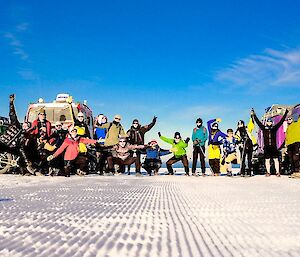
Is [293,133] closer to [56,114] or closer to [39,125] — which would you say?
[39,125]

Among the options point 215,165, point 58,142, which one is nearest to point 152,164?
point 215,165

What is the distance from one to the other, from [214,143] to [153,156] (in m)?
2.23

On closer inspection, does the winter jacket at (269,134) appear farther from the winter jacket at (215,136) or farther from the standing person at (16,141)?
the standing person at (16,141)

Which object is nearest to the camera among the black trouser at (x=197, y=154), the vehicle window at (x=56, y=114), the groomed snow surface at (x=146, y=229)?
the groomed snow surface at (x=146, y=229)

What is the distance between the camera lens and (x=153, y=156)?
46.6 ft

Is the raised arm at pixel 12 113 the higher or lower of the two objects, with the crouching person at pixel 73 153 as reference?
higher

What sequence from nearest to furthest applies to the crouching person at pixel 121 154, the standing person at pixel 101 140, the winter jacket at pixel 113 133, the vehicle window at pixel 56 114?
the crouching person at pixel 121 154
the winter jacket at pixel 113 133
the standing person at pixel 101 140
the vehicle window at pixel 56 114

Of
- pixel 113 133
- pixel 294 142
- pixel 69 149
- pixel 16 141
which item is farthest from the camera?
pixel 113 133

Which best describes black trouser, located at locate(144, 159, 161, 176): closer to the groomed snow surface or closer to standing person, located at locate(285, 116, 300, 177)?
standing person, located at locate(285, 116, 300, 177)

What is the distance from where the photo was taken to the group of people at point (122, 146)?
38.6 ft

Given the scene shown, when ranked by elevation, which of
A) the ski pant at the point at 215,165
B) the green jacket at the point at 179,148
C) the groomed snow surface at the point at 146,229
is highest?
the green jacket at the point at 179,148

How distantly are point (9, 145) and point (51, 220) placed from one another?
30.9 ft

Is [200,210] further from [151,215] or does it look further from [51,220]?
[51,220]

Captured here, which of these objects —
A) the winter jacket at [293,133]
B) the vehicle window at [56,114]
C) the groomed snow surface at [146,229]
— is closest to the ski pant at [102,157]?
the vehicle window at [56,114]
